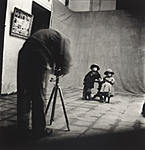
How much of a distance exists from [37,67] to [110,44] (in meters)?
5.14

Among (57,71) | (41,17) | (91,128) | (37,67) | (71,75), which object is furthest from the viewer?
(71,75)

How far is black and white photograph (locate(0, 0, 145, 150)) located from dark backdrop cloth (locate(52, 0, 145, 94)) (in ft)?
0.09

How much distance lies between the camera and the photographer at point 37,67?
262 cm

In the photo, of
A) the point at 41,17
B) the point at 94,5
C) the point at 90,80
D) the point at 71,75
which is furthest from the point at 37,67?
the point at 94,5

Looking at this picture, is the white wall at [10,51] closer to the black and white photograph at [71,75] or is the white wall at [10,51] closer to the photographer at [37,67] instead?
the black and white photograph at [71,75]

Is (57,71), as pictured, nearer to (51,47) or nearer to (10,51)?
(51,47)

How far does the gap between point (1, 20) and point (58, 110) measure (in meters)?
2.12

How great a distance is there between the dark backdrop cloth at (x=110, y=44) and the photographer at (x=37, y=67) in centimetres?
445

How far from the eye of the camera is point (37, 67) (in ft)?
8.58

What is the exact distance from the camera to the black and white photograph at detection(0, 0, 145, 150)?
8.68 feet

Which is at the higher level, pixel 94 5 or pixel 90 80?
pixel 94 5

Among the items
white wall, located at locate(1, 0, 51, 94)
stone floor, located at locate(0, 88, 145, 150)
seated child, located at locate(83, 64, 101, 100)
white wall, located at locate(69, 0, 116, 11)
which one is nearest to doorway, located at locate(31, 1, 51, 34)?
white wall, located at locate(1, 0, 51, 94)

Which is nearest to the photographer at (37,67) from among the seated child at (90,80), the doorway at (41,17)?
the seated child at (90,80)

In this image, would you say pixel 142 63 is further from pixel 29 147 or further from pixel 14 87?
pixel 29 147
